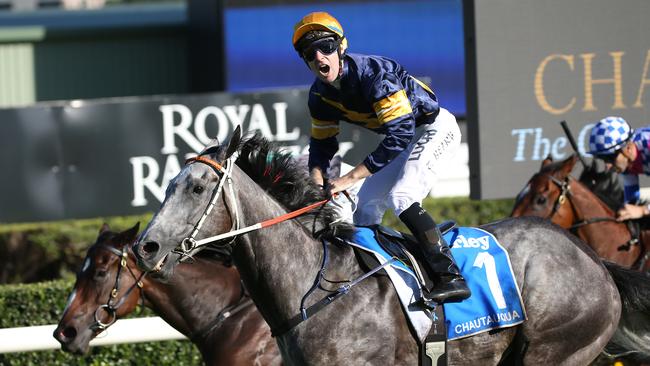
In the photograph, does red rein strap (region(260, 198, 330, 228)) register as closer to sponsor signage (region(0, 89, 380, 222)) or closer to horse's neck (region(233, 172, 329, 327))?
horse's neck (region(233, 172, 329, 327))

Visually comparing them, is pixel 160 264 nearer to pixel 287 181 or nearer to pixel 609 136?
pixel 287 181

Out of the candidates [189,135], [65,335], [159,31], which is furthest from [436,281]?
[159,31]

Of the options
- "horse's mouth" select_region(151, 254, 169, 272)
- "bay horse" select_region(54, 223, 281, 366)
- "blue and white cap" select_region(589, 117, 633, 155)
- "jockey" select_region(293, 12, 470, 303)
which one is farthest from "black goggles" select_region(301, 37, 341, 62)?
"blue and white cap" select_region(589, 117, 633, 155)

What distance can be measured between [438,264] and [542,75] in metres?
2.92

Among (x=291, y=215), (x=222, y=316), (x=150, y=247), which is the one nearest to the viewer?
(x=150, y=247)

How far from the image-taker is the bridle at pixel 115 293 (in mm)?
5141

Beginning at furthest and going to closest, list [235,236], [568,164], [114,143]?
1. [114,143]
2. [568,164]
3. [235,236]

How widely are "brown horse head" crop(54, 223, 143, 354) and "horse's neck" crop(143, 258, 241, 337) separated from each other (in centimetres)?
11

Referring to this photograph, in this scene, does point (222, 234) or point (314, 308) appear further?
point (314, 308)

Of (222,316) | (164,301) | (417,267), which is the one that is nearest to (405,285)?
(417,267)

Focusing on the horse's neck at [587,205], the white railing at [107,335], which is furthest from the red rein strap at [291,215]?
the horse's neck at [587,205]

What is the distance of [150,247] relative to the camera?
3652 millimetres

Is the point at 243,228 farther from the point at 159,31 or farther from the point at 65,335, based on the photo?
the point at 159,31

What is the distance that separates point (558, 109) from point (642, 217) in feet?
2.86
